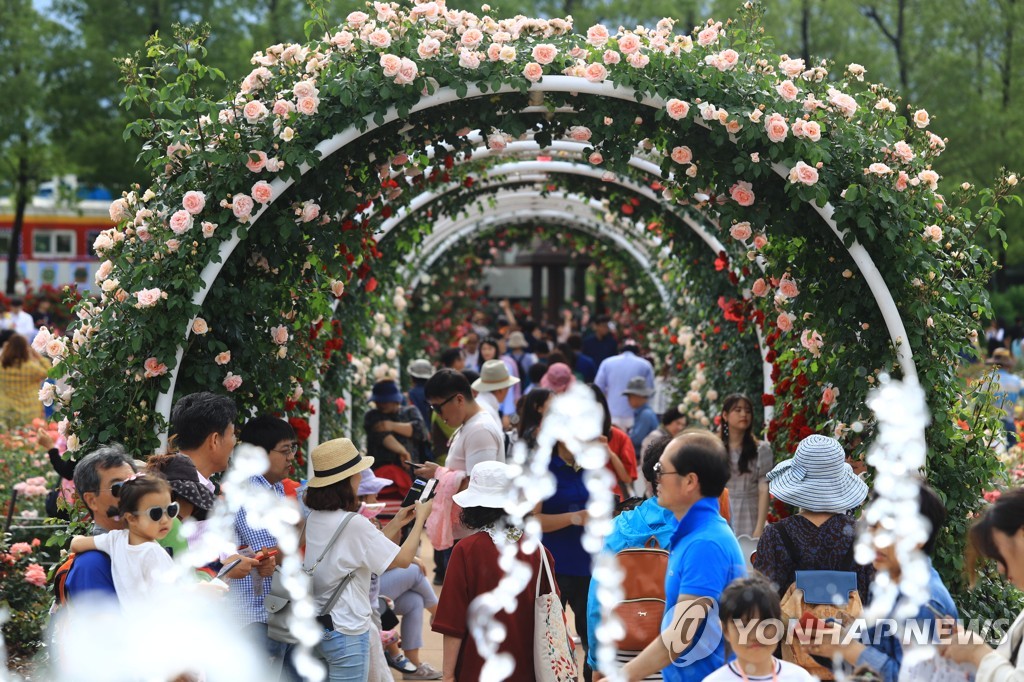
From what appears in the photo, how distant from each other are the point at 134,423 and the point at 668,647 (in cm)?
298

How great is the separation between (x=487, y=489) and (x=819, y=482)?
1.06 metres

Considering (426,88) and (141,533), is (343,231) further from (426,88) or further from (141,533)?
(141,533)

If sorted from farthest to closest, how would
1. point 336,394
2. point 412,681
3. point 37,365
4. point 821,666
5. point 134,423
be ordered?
point 37,365 → point 336,394 → point 412,681 → point 134,423 → point 821,666

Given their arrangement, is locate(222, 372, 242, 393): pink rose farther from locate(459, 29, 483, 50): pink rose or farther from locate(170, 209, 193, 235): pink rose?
locate(459, 29, 483, 50): pink rose

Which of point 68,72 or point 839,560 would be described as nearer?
point 839,560

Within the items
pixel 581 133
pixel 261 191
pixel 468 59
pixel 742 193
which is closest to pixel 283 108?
pixel 261 191

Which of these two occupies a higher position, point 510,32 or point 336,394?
point 510,32

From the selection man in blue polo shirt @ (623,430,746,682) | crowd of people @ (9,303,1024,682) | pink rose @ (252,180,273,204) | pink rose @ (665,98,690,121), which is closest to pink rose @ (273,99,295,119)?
pink rose @ (252,180,273,204)

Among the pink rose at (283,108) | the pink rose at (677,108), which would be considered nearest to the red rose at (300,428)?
the pink rose at (283,108)

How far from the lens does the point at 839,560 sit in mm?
3684

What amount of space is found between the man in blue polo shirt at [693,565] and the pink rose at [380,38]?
268 centimetres

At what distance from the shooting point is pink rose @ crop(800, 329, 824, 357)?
633 cm

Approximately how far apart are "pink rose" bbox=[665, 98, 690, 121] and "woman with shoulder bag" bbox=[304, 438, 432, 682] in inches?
92.5

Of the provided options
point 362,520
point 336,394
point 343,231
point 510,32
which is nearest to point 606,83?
point 510,32
